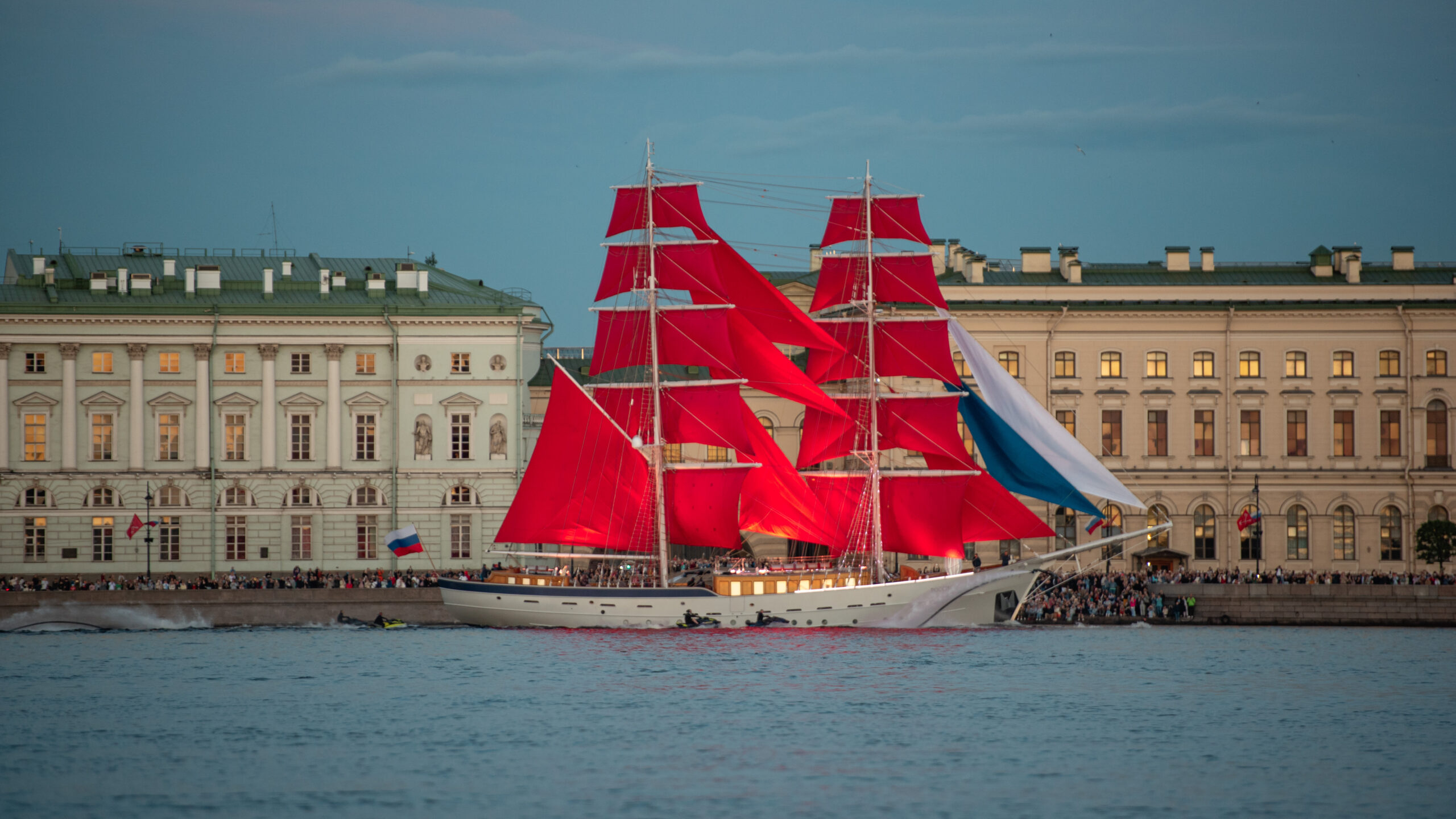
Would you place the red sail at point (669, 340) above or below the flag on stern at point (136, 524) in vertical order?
above

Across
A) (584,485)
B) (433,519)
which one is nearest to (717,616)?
(584,485)

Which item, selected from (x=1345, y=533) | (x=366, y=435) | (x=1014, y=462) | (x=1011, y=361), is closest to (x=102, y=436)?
(x=366, y=435)

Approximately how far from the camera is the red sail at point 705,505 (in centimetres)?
5800

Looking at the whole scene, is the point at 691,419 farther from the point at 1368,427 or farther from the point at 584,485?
the point at 1368,427

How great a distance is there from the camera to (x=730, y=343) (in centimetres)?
5981

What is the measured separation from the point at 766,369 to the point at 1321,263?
26624 millimetres

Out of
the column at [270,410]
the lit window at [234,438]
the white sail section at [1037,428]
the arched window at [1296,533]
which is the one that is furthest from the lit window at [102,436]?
the arched window at [1296,533]

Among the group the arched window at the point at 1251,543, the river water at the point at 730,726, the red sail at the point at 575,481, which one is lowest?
the river water at the point at 730,726

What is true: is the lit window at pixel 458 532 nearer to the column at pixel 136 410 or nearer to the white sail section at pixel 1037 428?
the column at pixel 136 410

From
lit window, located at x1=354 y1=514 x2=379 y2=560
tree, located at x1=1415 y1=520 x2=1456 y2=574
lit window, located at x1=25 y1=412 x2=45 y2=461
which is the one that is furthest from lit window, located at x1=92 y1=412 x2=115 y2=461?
tree, located at x1=1415 y1=520 x2=1456 y2=574

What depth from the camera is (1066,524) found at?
6950cm

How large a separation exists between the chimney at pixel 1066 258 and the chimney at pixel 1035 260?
53 centimetres

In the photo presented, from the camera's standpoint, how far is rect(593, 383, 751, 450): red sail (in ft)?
192

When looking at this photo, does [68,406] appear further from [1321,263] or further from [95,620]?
[1321,263]
